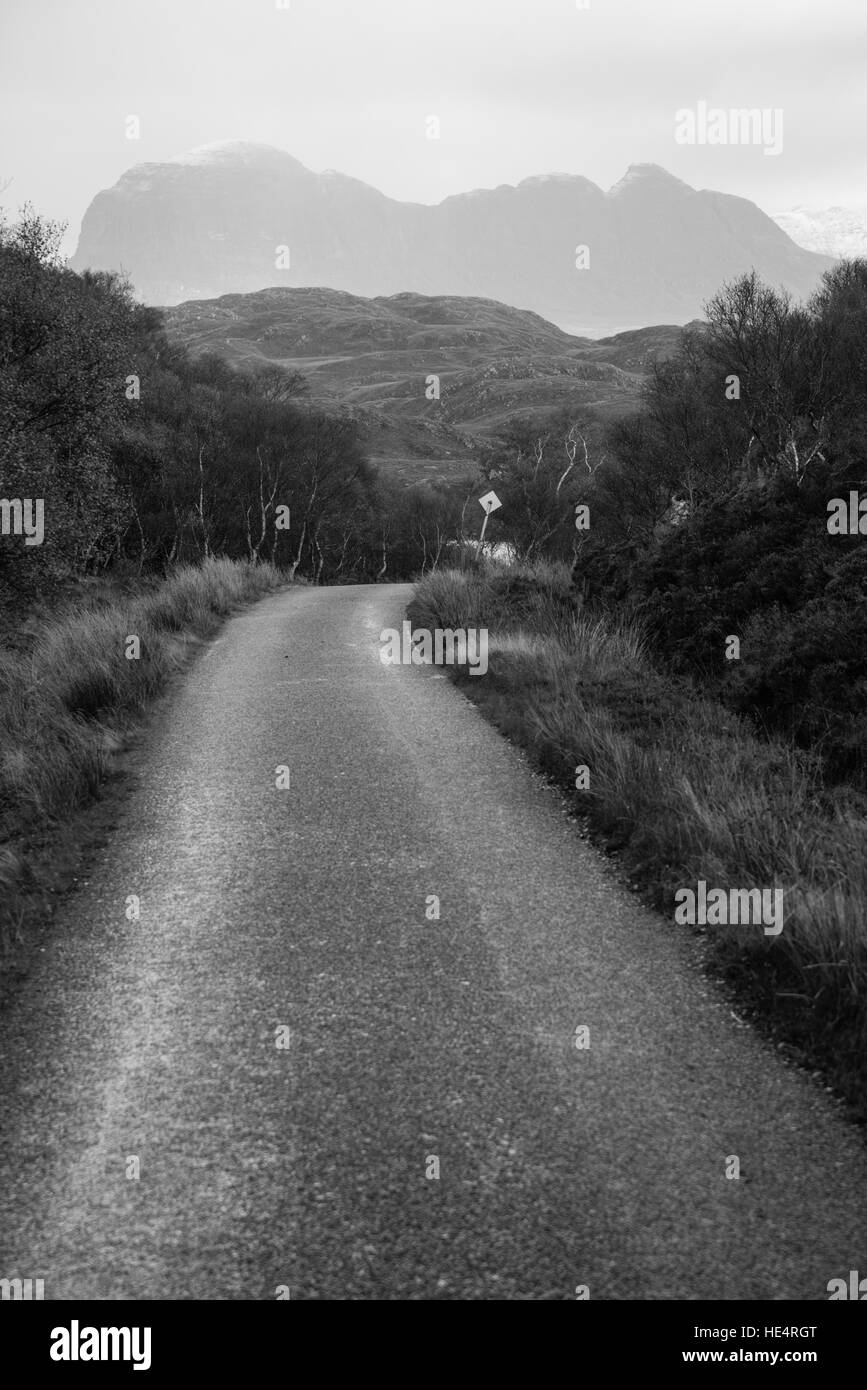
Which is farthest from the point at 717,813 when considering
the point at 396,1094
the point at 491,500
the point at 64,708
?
the point at 491,500

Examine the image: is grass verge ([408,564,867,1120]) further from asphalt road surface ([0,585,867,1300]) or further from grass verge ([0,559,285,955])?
grass verge ([0,559,285,955])

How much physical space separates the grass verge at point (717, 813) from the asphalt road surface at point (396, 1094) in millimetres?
248

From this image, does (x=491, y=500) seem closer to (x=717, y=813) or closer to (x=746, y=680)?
(x=746, y=680)

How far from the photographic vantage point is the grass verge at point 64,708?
677 cm

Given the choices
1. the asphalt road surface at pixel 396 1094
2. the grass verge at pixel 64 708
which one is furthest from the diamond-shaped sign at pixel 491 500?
the asphalt road surface at pixel 396 1094

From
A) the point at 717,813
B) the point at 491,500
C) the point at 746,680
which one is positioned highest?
the point at 491,500

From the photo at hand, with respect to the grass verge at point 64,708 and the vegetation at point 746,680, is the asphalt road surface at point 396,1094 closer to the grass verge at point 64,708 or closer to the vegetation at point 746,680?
the vegetation at point 746,680

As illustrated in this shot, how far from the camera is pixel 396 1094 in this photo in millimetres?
3949

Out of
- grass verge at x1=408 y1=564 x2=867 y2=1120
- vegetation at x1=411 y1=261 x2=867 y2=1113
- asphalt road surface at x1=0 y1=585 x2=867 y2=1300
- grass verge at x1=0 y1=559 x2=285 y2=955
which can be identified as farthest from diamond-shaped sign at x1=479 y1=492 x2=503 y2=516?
asphalt road surface at x1=0 y1=585 x2=867 y2=1300

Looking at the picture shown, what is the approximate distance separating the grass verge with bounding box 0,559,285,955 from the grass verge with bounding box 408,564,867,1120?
4047 mm

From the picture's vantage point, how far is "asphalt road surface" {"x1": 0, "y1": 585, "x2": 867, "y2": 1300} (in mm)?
3107

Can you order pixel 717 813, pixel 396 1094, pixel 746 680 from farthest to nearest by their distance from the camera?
1. pixel 746 680
2. pixel 717 813
3. pixel 396 1094

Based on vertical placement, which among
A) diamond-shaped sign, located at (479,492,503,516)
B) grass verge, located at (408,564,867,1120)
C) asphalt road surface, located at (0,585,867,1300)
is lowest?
asphalt road surface, located at (0,585,867,1300)

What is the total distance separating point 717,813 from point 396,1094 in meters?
3.30
